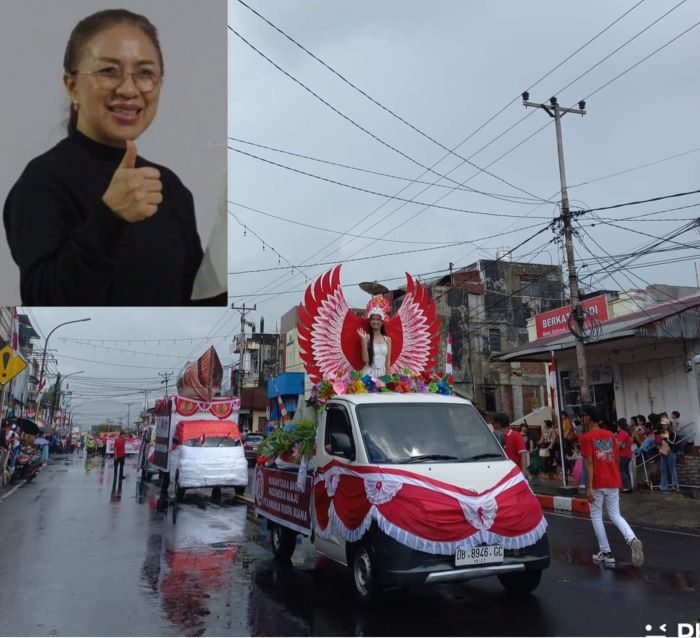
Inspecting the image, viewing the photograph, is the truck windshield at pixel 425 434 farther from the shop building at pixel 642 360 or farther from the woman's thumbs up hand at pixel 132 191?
the shop building at pixel 642 360

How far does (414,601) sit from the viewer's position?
5.87 meters

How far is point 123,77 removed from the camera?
23.8 feet

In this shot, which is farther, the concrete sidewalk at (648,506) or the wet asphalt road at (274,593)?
the concrete sidewalk at (648,506)

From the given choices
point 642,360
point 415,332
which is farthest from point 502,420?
point 642,360

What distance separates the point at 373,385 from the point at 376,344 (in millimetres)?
994

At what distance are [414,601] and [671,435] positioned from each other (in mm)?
10846

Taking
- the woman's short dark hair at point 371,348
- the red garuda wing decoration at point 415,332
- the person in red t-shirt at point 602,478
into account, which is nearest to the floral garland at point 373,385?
the woman's short dark hair at point 371,348

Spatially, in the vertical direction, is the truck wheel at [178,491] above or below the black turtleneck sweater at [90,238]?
below

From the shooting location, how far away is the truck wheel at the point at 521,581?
5.91 meters

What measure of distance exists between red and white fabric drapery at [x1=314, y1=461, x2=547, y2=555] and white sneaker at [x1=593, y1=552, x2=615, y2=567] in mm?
2147

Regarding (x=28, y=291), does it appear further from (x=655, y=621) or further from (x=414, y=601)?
(x=655, y=621)

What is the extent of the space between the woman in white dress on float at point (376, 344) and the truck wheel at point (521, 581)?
2869 mm

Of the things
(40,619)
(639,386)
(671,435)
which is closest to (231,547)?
(40,619)

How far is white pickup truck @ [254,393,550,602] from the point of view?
17.4 ft
